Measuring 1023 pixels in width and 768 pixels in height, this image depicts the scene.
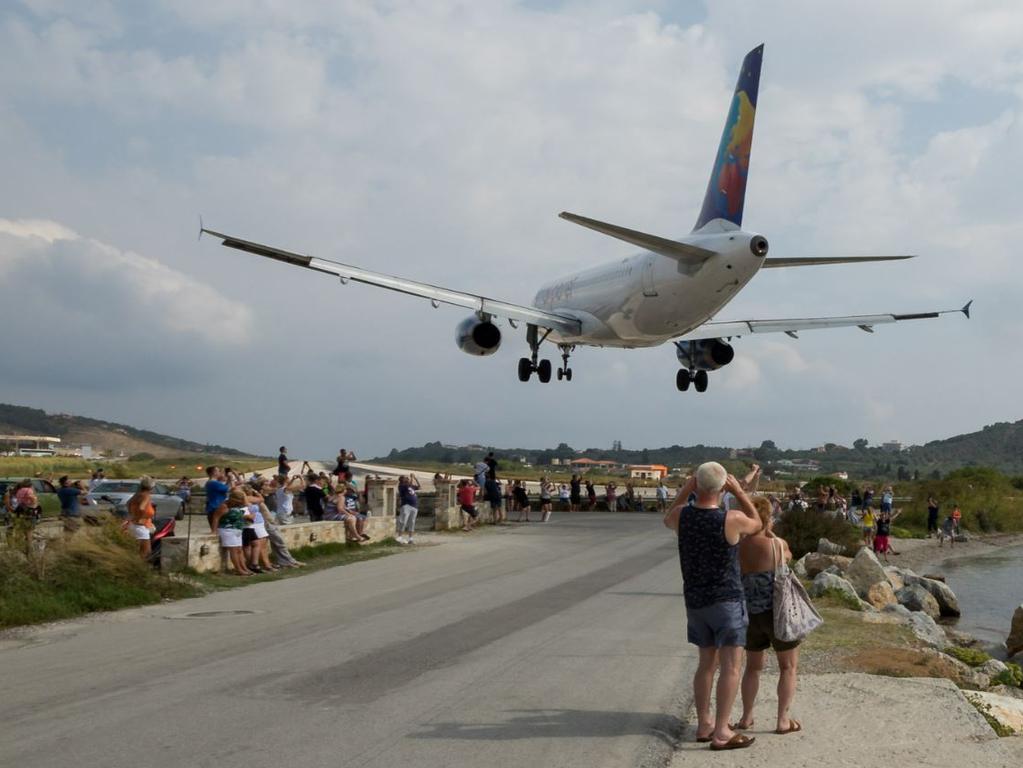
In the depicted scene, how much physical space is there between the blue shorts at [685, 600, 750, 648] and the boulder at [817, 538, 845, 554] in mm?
23913

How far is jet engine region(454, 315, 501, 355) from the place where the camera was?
33.5 metres

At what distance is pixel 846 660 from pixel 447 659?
4.17 meters

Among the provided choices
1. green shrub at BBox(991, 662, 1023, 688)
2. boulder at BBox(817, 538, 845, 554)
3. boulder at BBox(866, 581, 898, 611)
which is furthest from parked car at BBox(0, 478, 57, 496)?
green shrub at BBox(991, 662, 1023, 688)

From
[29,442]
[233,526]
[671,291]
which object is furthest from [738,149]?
[29,442]

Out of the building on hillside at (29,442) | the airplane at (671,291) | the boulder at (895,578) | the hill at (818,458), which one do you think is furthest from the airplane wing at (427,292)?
the building on hillside at (29,442)

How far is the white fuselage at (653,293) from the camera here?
89.0ft

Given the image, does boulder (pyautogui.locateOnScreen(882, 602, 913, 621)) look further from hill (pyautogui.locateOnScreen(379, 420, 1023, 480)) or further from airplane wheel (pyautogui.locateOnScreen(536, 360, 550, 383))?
hill (pyautogui.locateOnScreen(379, 420, 1023, 480))

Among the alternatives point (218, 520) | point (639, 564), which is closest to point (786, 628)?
point (218, 520)

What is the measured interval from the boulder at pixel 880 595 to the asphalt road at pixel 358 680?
6649 mm

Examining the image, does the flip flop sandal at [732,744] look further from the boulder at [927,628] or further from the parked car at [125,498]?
the parked car at [125,498]

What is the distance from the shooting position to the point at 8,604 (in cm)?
1290

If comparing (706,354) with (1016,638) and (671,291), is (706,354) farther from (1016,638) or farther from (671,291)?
(1016,638)

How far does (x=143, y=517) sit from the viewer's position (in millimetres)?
17016

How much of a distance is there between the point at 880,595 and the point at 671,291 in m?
10.4
